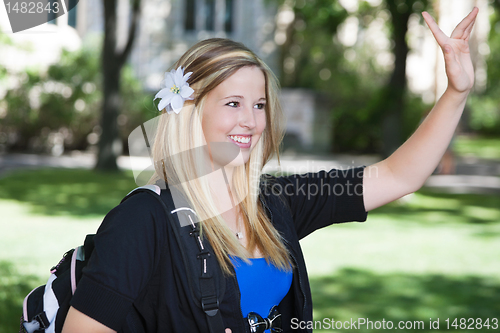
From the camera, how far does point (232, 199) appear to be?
7.82 ft

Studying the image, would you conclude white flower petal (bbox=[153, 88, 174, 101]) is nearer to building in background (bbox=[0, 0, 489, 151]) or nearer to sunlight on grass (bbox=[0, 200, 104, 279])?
sunlight on grass (bbox=[0, 200, 104, 279])

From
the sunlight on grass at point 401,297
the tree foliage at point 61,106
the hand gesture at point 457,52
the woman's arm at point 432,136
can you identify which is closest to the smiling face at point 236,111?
the woman's arm at point 432,136

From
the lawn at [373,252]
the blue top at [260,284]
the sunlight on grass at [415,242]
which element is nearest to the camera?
the blue top at [260,284]

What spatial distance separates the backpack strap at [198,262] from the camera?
188 cm

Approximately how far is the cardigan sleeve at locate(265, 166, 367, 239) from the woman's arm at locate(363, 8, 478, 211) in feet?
0.16

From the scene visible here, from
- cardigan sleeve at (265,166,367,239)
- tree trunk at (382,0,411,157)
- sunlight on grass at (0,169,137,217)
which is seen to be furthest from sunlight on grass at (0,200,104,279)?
tree trunk at (382,0,411,157)

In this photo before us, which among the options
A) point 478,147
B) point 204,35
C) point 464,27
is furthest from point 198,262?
point 478,147

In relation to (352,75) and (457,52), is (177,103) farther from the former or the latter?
(352,75)

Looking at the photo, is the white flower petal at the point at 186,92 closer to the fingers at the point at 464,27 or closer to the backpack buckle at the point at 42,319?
the backpack buckle at the point at 42,319

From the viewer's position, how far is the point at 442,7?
13398 mm

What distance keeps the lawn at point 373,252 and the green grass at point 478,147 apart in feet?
36.5

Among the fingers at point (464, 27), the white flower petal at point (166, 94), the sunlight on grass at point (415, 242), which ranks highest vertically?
the fingers at point (464, 27)

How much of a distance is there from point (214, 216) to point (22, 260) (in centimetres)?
481

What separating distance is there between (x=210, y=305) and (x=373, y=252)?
221 inches
